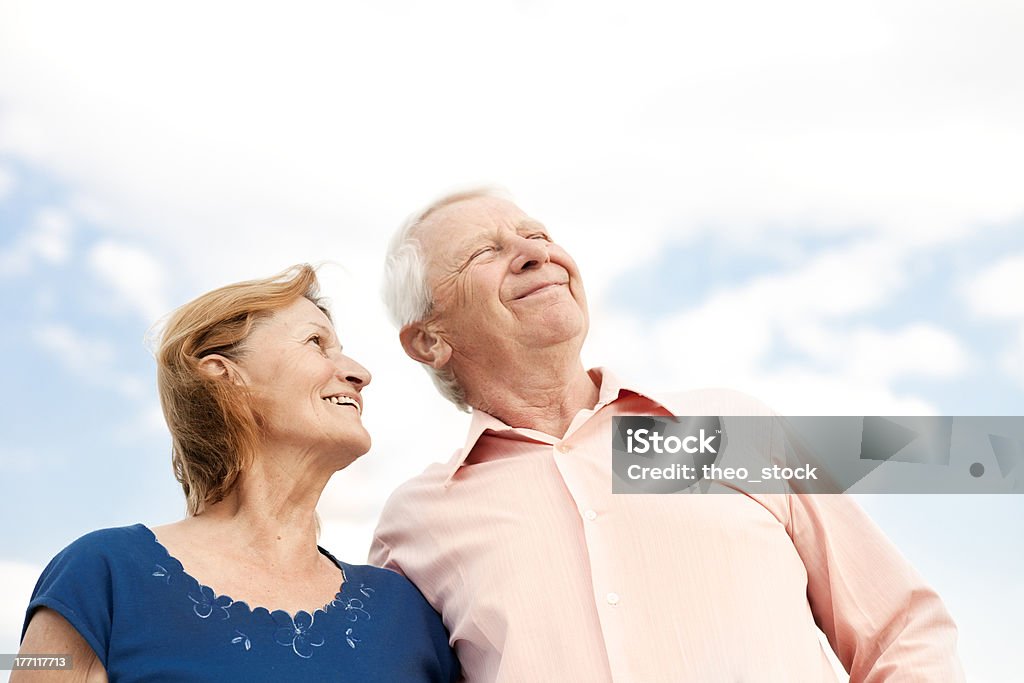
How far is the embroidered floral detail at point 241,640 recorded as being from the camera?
7.40ft

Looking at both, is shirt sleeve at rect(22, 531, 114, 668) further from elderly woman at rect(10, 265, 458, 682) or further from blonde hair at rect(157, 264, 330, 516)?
blonde hair at rect(157, 264, 330, 516)

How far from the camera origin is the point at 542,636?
7.88 ft

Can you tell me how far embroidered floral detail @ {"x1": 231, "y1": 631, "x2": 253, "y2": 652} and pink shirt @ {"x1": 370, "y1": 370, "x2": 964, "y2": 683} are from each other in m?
0.54

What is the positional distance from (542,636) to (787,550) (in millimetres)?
669

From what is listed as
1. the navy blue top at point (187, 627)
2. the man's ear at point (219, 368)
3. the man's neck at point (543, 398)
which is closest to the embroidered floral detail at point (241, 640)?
the navy blue top at point (187, 627)

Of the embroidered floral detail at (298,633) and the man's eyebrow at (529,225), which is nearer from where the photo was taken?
the embroidered floral detail at (298,633)

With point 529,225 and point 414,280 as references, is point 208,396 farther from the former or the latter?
point 529,225

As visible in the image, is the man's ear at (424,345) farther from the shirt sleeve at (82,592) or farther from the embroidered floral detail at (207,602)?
the shirt sleeve at (82,592)

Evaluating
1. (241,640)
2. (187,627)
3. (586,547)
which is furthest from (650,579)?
(187,627)

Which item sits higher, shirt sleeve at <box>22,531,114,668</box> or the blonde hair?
the blonde hair

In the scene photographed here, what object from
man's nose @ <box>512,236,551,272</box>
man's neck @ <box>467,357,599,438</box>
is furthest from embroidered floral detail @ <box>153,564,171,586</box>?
man's nose @ <box>512,236,551,272</box>

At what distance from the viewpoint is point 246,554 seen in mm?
2471

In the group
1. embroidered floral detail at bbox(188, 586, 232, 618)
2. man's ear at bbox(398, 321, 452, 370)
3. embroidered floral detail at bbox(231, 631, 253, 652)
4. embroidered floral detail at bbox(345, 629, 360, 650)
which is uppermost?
man's ear at bbox(398, 321, 452, 370)

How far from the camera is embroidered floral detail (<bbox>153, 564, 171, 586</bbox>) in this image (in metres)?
2.29
